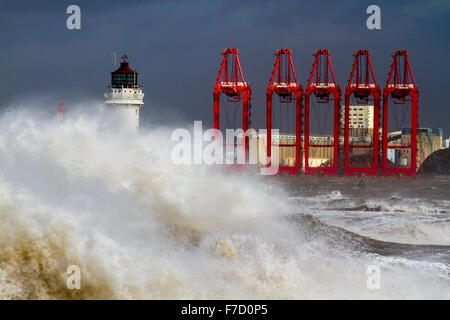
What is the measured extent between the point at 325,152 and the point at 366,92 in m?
41.2

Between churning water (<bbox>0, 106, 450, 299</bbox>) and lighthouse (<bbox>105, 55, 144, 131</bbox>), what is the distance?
2032 centimetres

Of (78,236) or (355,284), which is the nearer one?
(78,236)

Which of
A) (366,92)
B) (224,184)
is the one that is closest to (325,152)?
(366,92)

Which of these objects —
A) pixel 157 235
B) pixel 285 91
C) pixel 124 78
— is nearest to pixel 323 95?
pixel 285 91

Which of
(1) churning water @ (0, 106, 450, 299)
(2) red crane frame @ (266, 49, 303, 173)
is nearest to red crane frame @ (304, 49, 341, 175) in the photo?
(2) red crane frame @ (266, 49, 303, 173)

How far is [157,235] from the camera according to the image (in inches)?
428

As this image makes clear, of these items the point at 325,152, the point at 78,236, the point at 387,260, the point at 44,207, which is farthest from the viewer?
the point at 325,152

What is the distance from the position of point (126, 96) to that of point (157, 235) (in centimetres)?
2958

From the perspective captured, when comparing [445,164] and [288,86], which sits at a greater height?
[288,86]

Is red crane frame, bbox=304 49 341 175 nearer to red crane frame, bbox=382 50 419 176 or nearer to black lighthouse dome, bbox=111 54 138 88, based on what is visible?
red crane frame, bbox=382 50 419 176

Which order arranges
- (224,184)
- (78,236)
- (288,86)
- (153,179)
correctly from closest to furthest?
(78,236) < (153,179) < (224,184) < (288,86)

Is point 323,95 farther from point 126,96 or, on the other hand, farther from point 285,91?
point 126,96

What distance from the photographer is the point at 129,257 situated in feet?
27.2
